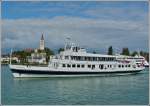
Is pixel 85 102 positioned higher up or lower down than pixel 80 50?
lower down

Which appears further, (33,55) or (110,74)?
(33,55)

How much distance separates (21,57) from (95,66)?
2.73 m

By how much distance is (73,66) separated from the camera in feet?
28.7

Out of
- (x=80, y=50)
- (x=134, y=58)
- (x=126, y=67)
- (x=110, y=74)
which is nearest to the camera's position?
(x=80, y=50)

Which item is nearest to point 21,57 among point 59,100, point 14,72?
point 14,72

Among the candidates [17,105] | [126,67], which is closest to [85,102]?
[17,105]

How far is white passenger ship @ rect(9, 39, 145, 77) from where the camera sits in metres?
8.28

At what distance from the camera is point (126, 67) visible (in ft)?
33.6

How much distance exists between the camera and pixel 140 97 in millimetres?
4953

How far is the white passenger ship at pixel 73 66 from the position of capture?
8.28 meters

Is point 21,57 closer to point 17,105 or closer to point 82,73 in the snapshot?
point 82,73

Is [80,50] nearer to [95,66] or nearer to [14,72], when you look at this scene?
[95,66]

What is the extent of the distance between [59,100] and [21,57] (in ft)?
19.6

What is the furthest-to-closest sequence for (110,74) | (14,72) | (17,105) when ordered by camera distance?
(110,74) → (14,72) → (17,105)
